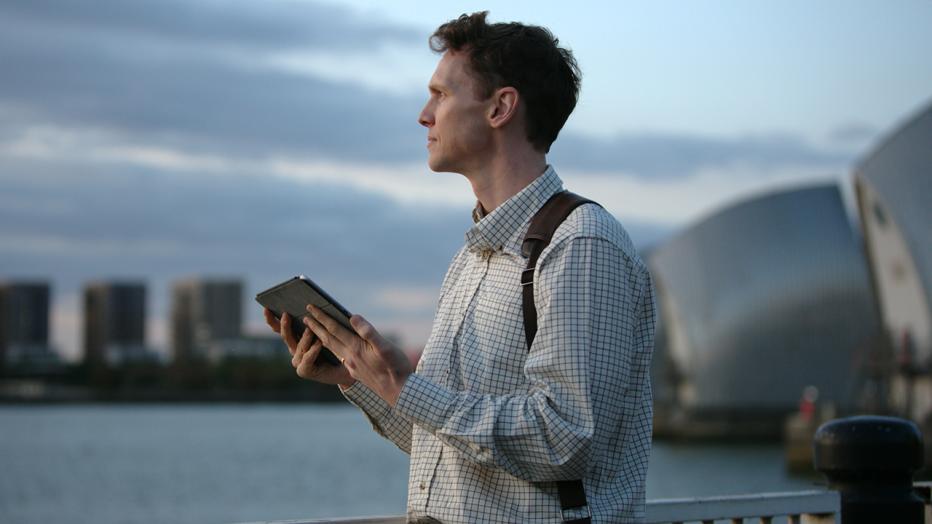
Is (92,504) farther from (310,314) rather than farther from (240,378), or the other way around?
(240,378)

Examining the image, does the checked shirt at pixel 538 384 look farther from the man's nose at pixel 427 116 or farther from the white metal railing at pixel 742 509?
the white metal railing at pixel 742 509

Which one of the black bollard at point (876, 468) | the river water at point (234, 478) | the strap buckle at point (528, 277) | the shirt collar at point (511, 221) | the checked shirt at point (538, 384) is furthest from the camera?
the river water at point (234, 478)

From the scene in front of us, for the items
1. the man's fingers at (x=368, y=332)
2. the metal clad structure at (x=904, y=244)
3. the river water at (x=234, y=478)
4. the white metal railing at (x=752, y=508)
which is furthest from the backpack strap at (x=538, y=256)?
the metal clad structure at (x=904, y=244)

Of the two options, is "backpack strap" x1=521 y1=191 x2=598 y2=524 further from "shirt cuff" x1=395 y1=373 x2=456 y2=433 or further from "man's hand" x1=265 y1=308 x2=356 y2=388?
"man's hand" x1=265 y1=308 x2=356 y2=388

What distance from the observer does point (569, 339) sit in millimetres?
2102

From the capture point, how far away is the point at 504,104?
234 centimetres

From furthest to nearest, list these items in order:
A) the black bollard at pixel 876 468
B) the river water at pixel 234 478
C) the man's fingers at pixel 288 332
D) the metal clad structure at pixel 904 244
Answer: the metal clad structure at pixel 904 244 < the river water at pixel 234 478 < the black bollard at pixel 876 468 < the man's fingers at pixel 288 332

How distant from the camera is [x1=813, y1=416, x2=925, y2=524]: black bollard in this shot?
11.0ft

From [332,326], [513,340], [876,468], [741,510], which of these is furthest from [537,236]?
[876,468]

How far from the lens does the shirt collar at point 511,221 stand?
91.8 inches

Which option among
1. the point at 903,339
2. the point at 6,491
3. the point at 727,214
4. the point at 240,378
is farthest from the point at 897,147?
the point at 240,378

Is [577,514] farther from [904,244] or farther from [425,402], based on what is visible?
[904,244]

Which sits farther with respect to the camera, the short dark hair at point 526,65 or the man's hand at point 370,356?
→ the short dark hair at point 526,65

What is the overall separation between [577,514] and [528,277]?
0.43 m
